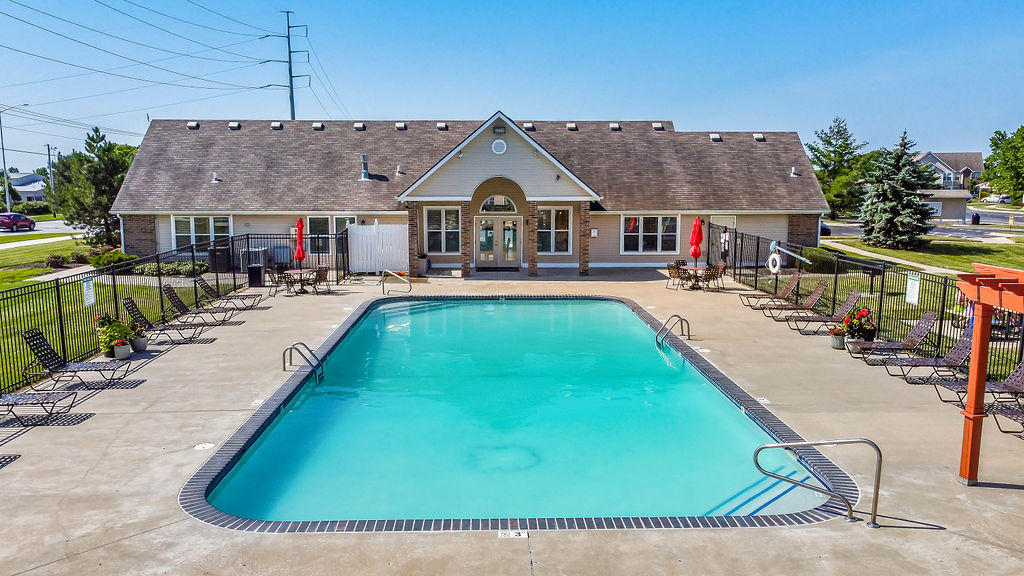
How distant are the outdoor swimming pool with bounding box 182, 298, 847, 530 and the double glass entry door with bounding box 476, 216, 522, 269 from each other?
11.7 meters

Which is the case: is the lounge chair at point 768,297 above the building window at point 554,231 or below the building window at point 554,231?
below

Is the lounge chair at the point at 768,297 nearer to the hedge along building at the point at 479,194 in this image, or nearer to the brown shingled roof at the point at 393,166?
the hedge along building at the point at 479,194

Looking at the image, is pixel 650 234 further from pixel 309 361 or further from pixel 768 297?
pixel 309 361

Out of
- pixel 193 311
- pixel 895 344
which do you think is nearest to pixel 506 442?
pixel 895 344

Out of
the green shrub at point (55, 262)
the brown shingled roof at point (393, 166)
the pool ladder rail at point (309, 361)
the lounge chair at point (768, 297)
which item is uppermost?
the brown shingled roof at point (393, 166)

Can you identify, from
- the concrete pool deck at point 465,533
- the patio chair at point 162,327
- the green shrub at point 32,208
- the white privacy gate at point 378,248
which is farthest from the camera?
the green shrub at point 32,208

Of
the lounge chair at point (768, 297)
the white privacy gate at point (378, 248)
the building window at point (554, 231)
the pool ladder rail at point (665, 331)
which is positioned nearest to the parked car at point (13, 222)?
the white privacy gate at point (378, 248)

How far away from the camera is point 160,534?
6.67m

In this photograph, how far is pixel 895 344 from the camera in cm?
1350

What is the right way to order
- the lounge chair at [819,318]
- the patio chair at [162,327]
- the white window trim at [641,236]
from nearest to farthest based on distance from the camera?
the patio chair at [162,327]
the lounge chair at [819,318]
the white window trim at [641,236]

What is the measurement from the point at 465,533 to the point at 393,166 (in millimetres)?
24998

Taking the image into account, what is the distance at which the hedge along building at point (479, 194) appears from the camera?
25.8 meters

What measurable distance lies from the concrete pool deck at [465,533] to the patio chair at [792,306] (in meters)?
5.81

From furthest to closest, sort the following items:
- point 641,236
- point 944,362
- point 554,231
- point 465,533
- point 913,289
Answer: point 641,236, point 554,231, point 913,289, point 944,362, point 465,533
